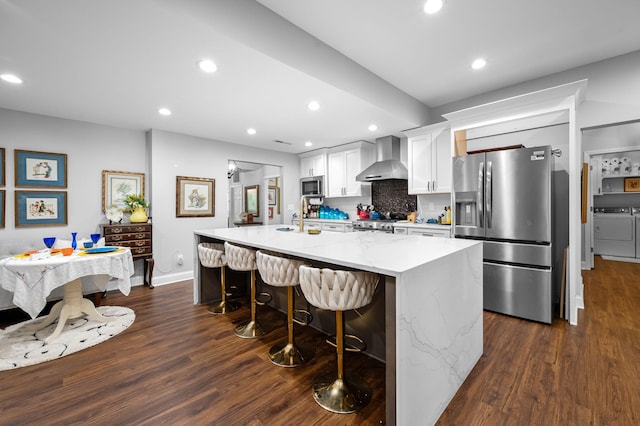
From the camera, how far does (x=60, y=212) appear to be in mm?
3688

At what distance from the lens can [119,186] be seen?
415 cm

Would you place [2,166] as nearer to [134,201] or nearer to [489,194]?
[134,201]

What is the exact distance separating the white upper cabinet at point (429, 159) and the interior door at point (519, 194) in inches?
38.4

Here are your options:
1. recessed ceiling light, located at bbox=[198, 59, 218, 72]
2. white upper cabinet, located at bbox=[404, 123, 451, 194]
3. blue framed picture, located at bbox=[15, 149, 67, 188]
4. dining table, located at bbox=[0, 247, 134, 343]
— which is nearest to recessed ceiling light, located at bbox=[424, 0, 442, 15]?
recessed ceiling light, located at bbox=[198, 59, 218, 72]

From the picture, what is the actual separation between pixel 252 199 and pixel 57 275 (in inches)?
205

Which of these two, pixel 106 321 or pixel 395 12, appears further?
pixel 106 321

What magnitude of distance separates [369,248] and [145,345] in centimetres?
211

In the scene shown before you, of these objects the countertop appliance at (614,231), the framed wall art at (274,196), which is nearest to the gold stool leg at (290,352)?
the framed wall art at (274,196)

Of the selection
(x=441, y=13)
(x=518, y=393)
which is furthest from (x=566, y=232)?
(x=441, y=13)

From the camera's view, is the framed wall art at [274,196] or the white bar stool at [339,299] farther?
the framed wall art at [274,196]

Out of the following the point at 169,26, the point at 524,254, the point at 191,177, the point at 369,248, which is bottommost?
the point at 524,254

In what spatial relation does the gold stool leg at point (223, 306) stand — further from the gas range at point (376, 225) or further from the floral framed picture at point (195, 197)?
the gas range at point (376, 225)

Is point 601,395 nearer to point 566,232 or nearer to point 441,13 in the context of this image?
point 566,232

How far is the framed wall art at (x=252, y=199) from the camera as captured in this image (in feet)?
23.9
